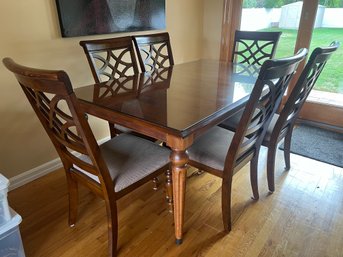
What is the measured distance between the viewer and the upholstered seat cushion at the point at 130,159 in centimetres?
128

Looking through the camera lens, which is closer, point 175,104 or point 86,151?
point 86,151

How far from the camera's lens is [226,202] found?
1.45 meters

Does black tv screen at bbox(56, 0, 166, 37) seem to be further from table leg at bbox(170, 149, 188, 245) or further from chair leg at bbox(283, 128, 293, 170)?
chair leg at bbox(283, 128, 293, 170)

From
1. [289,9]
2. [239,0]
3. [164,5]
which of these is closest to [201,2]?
[239,0]

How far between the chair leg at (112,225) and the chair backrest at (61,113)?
0.13 metres

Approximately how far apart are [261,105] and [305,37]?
6.55 ft

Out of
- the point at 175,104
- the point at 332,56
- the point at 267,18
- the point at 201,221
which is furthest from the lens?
the point at 267,18

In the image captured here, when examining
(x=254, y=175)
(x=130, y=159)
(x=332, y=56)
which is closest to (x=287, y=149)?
(x=254, y=175)

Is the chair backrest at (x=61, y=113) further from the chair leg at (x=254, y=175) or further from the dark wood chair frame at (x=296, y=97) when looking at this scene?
the dark wood chair frame at (x=296, y=97)

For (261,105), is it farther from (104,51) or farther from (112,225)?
(104,51)

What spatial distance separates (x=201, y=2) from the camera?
3.20 metres

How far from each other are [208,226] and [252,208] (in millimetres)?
342

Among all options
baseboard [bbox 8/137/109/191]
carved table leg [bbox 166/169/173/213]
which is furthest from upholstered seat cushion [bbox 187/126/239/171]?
baseboard [bbox 8/137/109/191]

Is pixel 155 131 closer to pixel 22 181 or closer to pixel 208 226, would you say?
pixel 208 226
